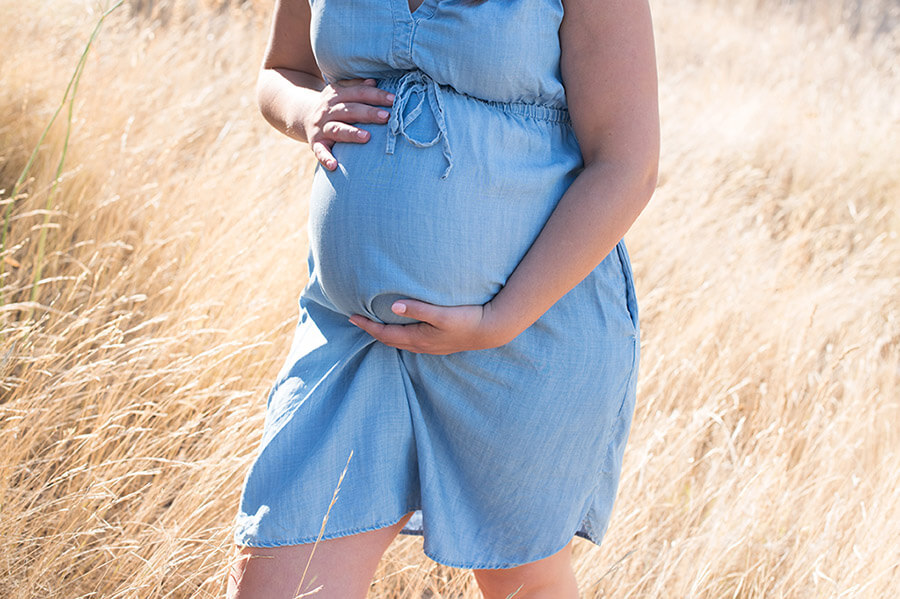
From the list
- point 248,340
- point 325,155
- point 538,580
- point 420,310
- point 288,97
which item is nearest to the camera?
point 420,310

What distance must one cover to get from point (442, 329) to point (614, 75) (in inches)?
17.6

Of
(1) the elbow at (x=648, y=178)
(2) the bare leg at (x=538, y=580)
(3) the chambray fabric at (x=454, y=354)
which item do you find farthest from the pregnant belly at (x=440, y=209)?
(2) the bare leg at (x=538, y=580)

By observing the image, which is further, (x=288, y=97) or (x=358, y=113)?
(x=288, y=97)

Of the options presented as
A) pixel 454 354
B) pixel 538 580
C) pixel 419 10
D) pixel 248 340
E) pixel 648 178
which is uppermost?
pixel 419 10

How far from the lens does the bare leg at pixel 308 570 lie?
113 centimetres

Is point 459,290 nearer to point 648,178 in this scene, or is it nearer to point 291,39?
point 648,178

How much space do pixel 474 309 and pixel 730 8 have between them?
10.6 metres

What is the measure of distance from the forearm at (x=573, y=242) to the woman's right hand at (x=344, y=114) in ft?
1.01

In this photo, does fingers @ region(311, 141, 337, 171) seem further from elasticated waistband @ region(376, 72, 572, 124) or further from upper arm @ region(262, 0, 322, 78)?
upper arm @ region(262, 0, 322, 78)

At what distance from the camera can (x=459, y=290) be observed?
1.12 metres

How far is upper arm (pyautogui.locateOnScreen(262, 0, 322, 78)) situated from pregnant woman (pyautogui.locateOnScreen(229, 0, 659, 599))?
0.65 ft

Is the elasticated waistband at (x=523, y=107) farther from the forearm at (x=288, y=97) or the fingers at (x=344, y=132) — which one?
the forearm at (x=288, y=97)

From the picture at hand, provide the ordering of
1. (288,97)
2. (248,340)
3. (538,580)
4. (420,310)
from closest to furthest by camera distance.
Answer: (420,310), (538,580), (288,97), (248,340)

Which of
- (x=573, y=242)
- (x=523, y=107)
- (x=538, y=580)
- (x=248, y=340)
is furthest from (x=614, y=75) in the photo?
(x=248, y=340)
